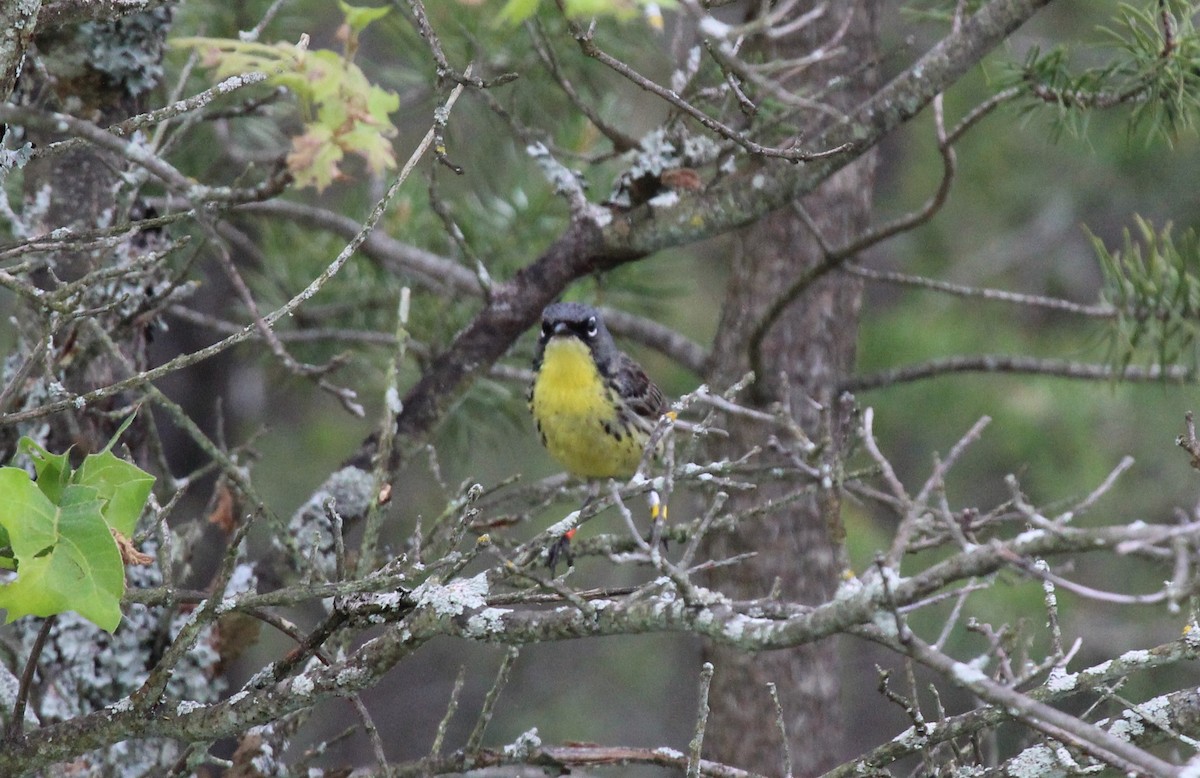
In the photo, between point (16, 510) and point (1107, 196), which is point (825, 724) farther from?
point (1107, 196)

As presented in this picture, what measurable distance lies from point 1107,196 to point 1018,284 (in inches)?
47.8

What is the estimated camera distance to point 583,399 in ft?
15.7

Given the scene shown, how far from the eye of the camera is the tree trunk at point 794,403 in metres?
4.37

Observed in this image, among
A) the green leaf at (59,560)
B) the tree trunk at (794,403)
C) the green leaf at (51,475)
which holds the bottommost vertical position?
the green leaf at (59,560)

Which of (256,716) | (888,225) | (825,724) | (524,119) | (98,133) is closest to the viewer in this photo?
(98,133)

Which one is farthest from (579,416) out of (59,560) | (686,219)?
(59,560)

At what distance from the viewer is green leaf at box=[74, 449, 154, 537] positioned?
2.21 meters

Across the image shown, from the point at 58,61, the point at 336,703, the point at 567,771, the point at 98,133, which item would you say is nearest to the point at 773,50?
the point at 58,61

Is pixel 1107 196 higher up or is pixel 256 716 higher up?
pixel 1107 196

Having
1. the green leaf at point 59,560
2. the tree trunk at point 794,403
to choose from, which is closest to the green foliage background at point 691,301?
the tree trunk at point 794,403

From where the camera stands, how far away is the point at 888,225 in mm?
3756

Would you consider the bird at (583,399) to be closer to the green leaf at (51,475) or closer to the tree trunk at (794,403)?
the tree trunk at (794,403)

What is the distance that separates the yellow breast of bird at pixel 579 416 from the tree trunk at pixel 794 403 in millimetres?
482

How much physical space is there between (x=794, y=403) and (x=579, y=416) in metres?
0.84
